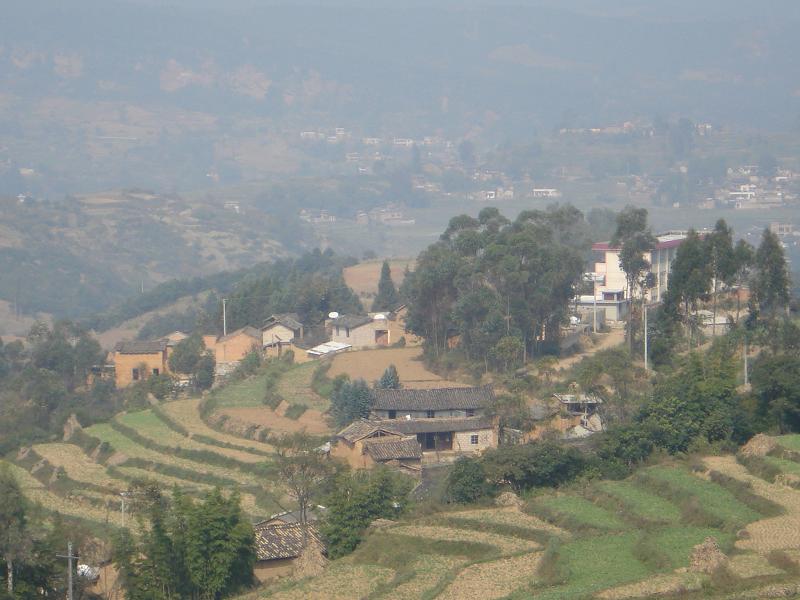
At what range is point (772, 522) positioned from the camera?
19359mm

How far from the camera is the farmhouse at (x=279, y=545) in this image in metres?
21.8

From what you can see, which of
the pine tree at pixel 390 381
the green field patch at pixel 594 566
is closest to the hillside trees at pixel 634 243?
the pine tree at pixel 390 381

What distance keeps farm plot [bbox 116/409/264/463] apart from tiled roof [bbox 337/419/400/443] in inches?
70.3

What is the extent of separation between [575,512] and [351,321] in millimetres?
20838

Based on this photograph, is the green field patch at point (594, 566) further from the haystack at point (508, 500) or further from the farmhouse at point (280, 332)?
the farmhouse at point (280, 332)

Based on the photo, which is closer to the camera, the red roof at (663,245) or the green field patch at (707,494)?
the green field patch at (707,494)

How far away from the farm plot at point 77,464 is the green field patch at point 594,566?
462 inches

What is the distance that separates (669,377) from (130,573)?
11.9 m

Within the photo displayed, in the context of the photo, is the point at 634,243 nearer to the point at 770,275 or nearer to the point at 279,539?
the point at 770,275

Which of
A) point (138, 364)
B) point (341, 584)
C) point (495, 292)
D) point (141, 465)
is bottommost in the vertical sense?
point (341, 584)

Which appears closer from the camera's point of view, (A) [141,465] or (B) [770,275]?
(A) [141,465]

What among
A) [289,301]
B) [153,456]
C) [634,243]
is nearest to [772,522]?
[153,456]

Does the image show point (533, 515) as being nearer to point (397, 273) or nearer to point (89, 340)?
point (89, 340)

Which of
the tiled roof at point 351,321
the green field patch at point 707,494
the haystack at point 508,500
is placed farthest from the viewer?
the tiled roof at point 351,321
